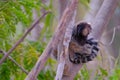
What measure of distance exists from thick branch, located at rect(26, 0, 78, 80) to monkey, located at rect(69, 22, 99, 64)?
0.72ft

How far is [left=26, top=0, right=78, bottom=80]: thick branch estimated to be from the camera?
2.49 feet

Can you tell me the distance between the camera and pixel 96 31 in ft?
4.51

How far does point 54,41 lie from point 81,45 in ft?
1.32

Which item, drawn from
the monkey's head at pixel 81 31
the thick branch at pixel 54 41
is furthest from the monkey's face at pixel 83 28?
the thick branch at pixel 54 41

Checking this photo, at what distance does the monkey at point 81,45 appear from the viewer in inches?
42.5

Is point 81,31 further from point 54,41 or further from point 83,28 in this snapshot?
point 54,41

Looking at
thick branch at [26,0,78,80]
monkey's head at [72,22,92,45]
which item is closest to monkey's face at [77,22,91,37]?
monkey's head at [72,22,92,45]

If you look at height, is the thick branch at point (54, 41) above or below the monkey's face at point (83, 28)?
above

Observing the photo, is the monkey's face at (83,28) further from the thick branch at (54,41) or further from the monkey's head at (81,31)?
the thick branch at (54,41)

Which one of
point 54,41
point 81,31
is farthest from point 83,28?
point 54,41

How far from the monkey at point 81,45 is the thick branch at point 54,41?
219 millimetres

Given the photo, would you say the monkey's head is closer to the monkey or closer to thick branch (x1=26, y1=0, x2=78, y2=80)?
the monkey

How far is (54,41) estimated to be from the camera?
2.53 ft

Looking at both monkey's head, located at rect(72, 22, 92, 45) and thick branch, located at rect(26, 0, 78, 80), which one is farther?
monkey's head, located at rect(72, 22, 92, 45)
